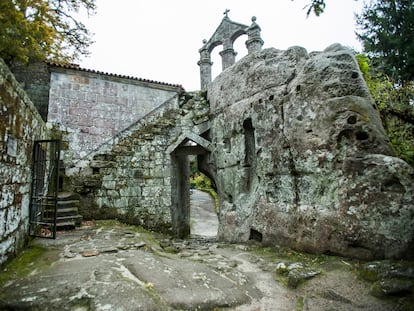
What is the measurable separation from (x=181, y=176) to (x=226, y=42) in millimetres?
10053

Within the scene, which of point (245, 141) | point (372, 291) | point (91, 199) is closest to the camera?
point (372, 291)

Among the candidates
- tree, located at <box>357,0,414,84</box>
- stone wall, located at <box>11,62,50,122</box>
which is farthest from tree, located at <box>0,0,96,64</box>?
tree, located at <box>357,0,414,84</box>

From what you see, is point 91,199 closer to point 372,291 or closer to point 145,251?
point 145,251

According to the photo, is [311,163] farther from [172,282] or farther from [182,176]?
[182,176]

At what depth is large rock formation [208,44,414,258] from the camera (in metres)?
3.25

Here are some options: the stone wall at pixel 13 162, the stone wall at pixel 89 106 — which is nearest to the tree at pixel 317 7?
the stone wall at pixel 13 162

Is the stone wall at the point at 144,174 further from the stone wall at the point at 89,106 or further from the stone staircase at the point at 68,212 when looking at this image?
the stone wall at the point at 89,106

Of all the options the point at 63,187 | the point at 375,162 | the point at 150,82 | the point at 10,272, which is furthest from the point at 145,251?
the point at 150,82

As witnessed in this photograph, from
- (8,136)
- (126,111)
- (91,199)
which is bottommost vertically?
(91,199)

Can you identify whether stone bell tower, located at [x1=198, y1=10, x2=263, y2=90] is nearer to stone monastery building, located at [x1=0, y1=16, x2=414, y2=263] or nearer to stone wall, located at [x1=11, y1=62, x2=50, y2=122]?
stone monastery building, located at [x1=0, y1=16, x2=414, y2=263]

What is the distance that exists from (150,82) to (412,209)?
11.2m

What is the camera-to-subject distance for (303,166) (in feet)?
14.1

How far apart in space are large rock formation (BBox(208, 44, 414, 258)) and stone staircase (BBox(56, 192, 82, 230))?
12.0 ft

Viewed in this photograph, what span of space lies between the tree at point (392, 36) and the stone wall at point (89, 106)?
37.1ft
